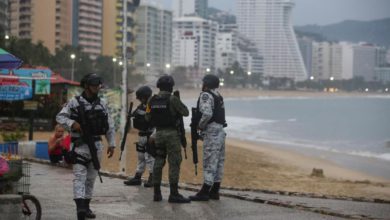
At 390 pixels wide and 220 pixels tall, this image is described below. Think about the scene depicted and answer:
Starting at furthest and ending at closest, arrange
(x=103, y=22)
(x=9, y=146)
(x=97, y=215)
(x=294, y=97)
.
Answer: (x=294, y=97) → (x=103, y=22) → (x=9, y=146) → (x=97, y=215)

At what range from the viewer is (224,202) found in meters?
9.27

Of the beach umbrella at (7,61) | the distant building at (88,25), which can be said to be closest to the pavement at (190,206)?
the beach umbrella at (7,61)

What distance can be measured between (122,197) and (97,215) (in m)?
1.56

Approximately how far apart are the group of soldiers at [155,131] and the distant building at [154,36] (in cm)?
13695

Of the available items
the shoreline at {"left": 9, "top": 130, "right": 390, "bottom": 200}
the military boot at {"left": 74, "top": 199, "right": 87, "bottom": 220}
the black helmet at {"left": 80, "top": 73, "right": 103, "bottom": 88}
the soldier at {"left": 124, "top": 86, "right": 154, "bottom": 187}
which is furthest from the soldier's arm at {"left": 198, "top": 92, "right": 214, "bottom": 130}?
the shoreline at {"left": 9, "top": 130, "right": 390, "bottom": 200}

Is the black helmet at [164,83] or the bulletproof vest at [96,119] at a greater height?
the black helmet at [164,83]

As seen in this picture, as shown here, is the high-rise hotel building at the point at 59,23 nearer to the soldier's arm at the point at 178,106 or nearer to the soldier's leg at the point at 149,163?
the soldier's leg at the point at 149,163

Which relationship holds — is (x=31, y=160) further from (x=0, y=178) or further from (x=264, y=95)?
(x=264, y=95)

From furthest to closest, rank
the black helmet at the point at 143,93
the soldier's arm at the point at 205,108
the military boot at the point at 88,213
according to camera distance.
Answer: the black helmet at the point at 143,93
the soldier's arm at the point at 205,108
the military boot at the point at 88,213

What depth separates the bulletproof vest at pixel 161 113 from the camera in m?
8.70

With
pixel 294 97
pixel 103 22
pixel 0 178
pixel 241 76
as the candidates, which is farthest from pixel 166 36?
pixel 0 178

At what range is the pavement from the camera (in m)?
8.10

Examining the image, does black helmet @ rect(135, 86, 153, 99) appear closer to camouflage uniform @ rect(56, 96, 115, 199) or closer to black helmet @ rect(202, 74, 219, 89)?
black helmet @ rect(202, 74, 219, 89)

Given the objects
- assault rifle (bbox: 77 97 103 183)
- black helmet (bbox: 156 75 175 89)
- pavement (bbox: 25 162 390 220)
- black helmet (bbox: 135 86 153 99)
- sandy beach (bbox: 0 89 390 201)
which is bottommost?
sandy beach (bbox: 0 89 390 201)
